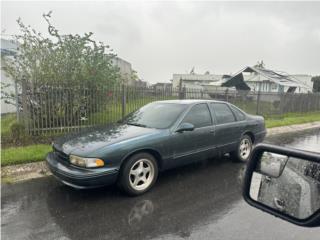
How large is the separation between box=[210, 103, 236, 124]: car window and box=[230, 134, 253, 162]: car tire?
1.94 feet

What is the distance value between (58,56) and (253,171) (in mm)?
7961

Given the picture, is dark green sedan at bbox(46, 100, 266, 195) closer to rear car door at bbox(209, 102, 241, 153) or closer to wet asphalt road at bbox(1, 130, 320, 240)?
rear car door at bbox(209, 102, 241, 153)

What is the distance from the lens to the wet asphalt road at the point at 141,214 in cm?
294

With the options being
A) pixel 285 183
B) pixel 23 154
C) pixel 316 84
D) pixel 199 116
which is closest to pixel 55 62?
pixel 23 154

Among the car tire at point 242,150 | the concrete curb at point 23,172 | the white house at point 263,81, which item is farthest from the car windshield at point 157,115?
the white house at point 263,81

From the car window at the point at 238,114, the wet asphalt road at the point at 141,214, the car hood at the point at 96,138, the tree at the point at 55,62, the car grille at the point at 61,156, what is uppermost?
the tree at the point at 55,62

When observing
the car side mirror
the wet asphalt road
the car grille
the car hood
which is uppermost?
the car side mirror

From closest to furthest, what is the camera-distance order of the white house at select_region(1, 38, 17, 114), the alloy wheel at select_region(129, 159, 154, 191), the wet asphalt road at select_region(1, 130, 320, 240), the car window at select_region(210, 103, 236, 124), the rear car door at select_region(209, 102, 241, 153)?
the wet asphalt road at select_region(1, 130, 320, 240)
the alloy wheel at select_region(129, 159, 154, 191)
the rear car door at select_region(209, 102, 241, 153)
the car window at select_region(210, 103, 236, 124)
the white house at select_region(1, 38, 17, 114)

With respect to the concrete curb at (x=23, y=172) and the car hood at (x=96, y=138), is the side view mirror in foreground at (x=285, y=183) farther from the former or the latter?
the concrete curb at (x=23, y=172)

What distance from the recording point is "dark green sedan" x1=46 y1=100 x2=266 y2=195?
359 centimetres

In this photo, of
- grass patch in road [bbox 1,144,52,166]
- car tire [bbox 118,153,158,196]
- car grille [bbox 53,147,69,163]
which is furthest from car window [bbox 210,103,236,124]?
grass patch in road [bbox 1,144,52,166]

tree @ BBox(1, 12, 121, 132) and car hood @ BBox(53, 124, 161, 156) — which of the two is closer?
car hood @ BBox(53, 124, 161, 156)

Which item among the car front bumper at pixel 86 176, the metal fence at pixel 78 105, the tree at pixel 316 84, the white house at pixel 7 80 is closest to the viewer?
the car front bumper at pixel 86 176

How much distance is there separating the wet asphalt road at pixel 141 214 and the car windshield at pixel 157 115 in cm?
108
